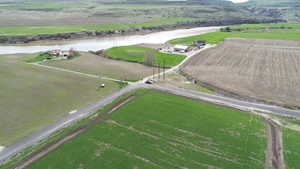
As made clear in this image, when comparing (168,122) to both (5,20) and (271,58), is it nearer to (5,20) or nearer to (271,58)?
(271,58)

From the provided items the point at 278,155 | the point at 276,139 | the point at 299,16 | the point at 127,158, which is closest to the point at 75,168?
the point at 127,158

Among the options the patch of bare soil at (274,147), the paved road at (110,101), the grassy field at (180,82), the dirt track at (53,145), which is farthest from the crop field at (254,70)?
the dirt track at (53,145)

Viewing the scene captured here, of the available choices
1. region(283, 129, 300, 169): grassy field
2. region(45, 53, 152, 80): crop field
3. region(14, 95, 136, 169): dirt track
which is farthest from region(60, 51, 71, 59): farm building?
region(283, 129, 300, 169): grassy field

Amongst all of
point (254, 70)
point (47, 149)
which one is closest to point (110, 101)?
point (47, 149)

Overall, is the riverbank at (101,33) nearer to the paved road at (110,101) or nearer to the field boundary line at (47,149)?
the paved road at (110,101)

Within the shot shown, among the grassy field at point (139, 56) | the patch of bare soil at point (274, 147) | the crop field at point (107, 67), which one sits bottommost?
the patch of bare soil at point (274, 147)

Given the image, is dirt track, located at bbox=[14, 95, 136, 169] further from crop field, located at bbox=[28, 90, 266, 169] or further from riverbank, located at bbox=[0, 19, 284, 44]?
riverbank, located at bbox=[0, 19, 284, 44]

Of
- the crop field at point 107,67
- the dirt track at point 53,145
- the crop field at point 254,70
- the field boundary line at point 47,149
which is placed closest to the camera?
the field boundary line at point 47,149

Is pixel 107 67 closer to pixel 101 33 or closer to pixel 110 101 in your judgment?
pixel 110 101
